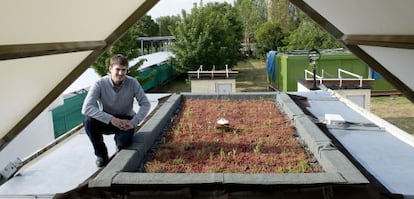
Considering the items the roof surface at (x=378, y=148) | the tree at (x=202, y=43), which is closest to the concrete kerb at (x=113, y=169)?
the roof surface at (x=378, y=148)

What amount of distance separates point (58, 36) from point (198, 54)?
14065 mm

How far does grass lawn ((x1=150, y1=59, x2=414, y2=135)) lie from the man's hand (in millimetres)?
7859

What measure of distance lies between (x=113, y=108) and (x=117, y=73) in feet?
1.16

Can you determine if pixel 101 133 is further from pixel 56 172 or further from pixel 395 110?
pixel 395 110

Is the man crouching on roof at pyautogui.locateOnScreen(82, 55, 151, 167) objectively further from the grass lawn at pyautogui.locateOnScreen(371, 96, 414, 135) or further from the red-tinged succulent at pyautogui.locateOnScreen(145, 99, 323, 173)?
the grass lawn at pyautogui.locateOnScreen(371, 96, 414, 135)

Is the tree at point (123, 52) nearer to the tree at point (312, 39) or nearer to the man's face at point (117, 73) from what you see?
the man's face at point (117, 73)

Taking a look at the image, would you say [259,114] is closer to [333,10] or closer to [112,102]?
[333,10]

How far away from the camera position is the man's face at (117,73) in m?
3.27

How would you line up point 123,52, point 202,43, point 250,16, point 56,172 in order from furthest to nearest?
point 250,16 → point 202,43 → point 123,52 → point 56,172

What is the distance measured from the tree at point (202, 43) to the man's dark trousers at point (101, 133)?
44.5ft

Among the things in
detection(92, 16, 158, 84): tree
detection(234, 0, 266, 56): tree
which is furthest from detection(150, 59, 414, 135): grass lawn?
detection(92, 16, 158, 84): tree

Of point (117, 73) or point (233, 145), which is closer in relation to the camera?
point (117, 73)

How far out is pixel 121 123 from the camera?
128 inches

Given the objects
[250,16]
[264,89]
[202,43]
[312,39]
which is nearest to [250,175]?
[264,89]
